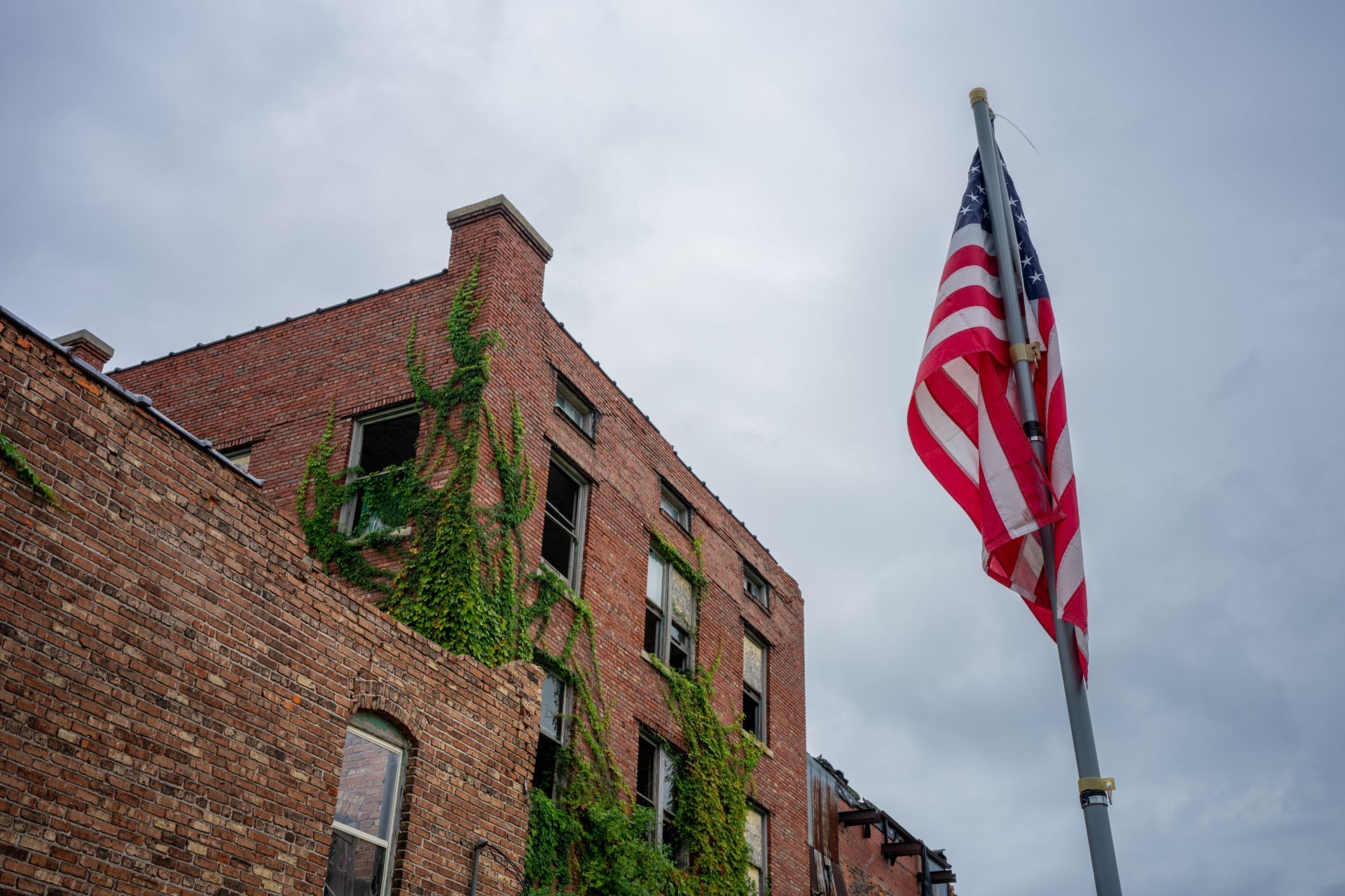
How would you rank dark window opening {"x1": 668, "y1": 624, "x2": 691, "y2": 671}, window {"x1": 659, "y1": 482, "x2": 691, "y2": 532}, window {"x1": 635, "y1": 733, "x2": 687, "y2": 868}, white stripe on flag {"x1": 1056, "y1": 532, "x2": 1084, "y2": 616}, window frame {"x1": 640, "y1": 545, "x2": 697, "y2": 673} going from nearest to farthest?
white stripe on flag {"x1": 1056, "y1": 532, "x2": 1084, "y2": 616}
window {"x1": 635, "y1": 733, "x2": 687, "y2": 868}
window frame {"x1": 640, "y1": 545, "x2": 697, "y2": 673}
dark window opening {"x1": 668, "y1": 624, "x2": 691, "y2": 671}
window {"x1": 659, "y1": 482, "x2": 691, "y2": 532}

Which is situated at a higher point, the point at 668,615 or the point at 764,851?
the point at 668,615

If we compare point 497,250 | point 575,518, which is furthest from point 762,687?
point 497,250

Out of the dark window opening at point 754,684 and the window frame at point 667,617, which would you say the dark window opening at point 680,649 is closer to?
the window frame at point 667,617

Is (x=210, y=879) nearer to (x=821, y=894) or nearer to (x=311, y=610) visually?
(x=311, y=610)

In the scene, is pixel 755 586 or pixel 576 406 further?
pixel 755 586

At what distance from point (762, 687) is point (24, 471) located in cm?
1680

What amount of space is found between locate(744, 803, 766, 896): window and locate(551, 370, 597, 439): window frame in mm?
7449

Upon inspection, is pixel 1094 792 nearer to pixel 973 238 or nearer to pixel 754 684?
pixel 973 238

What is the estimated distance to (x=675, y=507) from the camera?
22.0 m

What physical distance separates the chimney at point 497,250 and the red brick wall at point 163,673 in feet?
23.7

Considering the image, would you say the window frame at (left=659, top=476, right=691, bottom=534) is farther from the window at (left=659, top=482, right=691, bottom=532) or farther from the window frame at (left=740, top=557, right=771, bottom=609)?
the window frame at (left=740, top=557, right=771, bottom=609)

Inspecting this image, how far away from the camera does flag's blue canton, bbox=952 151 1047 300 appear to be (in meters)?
9.41

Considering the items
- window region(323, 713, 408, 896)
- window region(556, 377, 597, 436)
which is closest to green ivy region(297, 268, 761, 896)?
window region(556, 377, 597, 436)

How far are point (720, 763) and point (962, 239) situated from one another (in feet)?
42.6
